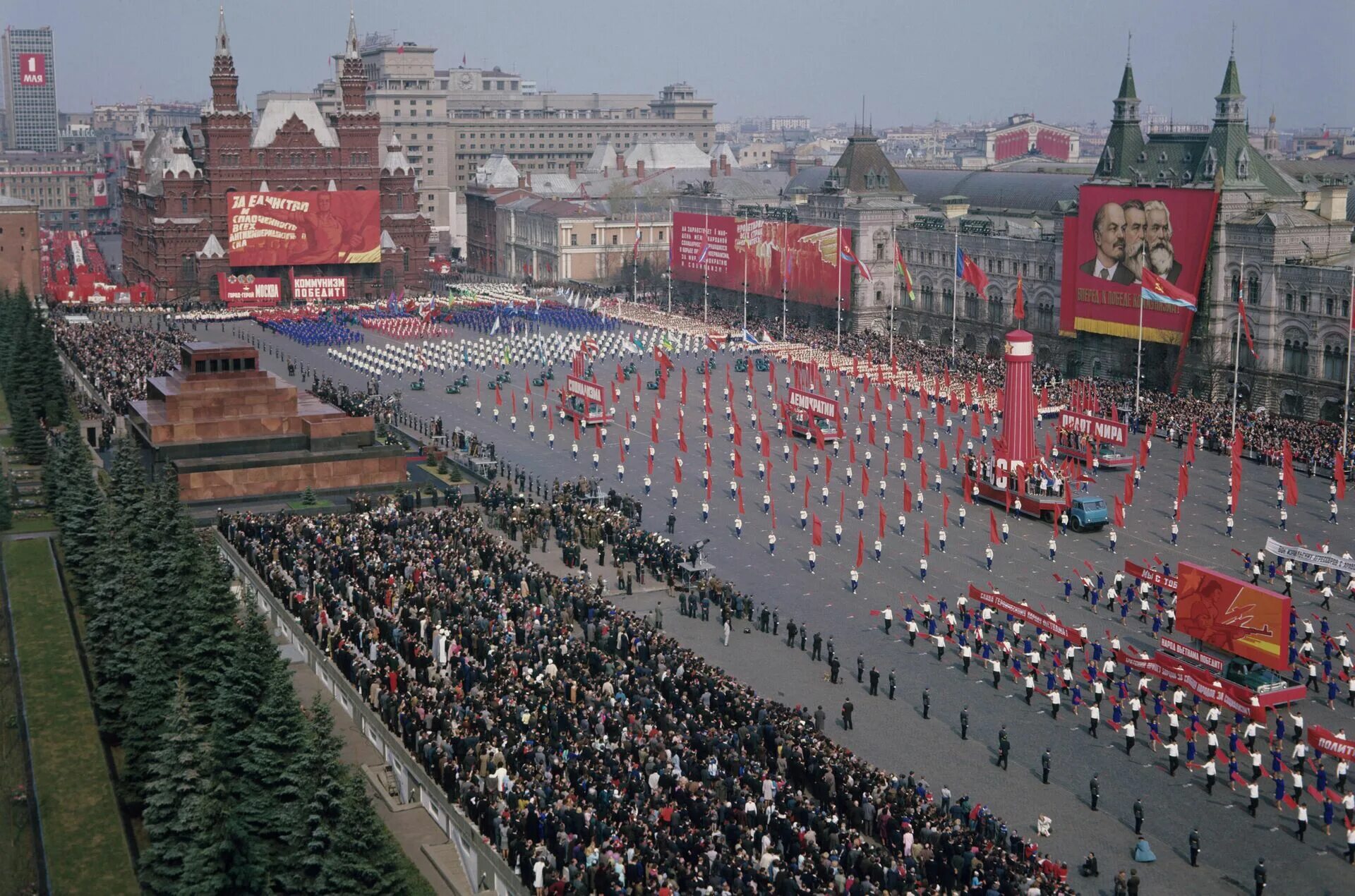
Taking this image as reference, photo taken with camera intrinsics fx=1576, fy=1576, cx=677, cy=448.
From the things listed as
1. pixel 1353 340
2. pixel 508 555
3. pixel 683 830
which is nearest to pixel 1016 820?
pixel 683 830

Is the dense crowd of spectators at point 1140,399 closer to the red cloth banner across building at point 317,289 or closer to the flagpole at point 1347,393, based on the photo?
the flagpole at point 1347,393

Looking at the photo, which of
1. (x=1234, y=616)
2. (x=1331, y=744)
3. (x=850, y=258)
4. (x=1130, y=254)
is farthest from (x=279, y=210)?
(x=1331, y=744)

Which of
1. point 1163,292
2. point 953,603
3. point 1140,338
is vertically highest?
point 1163,292

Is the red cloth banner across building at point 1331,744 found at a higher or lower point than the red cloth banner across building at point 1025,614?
lower

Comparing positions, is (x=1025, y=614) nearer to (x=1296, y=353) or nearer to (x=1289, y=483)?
(x=1289, y=483)

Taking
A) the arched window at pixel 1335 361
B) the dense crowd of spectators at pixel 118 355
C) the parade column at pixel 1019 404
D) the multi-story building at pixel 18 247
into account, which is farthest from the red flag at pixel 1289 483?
the multi-story building at pixel 18 247

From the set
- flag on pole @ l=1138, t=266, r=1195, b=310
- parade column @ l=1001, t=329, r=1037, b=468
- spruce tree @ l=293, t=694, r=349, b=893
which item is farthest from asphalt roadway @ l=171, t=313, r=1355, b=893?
spruce tree @ l=293, t=694, r=349, b=893
